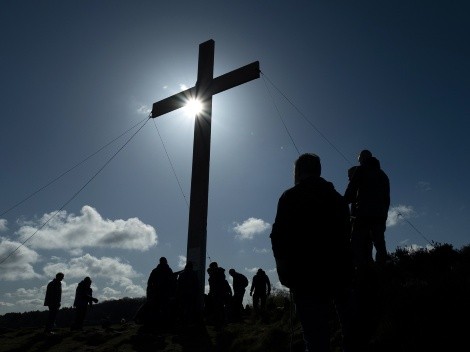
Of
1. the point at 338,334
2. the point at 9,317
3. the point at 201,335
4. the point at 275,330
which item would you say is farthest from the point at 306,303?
the point at 9,317

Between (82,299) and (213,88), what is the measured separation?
7628 millimetres

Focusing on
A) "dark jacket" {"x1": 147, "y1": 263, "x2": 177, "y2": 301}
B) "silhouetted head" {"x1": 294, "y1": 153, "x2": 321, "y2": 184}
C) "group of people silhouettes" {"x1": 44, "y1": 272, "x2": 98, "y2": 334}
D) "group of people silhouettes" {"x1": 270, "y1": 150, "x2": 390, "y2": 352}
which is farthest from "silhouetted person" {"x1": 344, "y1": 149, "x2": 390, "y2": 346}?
"group of people silhouettes" {"x1": 44, "y1": 272, "x2": 98, "y2": 334}

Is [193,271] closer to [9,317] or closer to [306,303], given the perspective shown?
[306,303]

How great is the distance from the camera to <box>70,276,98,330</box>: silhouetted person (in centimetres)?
1261

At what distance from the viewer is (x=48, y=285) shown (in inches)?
480

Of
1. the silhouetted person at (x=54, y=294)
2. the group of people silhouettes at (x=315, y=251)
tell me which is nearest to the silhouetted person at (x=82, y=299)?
the silhouetted person at (x=54, y=294)

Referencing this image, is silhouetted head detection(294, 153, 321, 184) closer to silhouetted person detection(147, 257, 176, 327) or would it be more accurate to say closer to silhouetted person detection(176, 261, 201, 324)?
silhouetted person detection(176, 261, 201, 324)

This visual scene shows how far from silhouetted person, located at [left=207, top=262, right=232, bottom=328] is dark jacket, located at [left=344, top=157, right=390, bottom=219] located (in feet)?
18.0

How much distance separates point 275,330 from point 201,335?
90.2 inches

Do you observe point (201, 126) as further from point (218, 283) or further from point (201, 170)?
point (218, 283)

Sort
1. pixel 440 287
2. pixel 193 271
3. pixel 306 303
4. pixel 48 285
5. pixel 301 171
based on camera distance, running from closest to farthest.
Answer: pixel 306 303
pixel 301 171
pixel 440 287
pixel 193 271
pixel 48 285

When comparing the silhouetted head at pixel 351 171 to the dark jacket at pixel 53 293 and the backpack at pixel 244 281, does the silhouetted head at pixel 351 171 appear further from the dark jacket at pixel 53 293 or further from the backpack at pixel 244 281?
the dark jacket at pixel 53 293

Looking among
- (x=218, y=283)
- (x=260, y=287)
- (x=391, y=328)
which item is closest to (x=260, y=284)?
(x=260, y=287)

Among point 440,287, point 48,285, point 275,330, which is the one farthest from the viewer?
point 48,285
